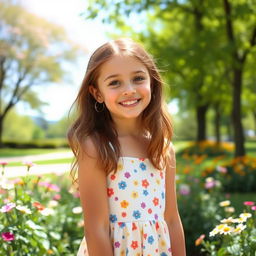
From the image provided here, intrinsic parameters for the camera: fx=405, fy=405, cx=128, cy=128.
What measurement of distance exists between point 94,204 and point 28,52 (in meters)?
23.2

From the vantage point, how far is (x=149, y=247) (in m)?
Result: 1.75

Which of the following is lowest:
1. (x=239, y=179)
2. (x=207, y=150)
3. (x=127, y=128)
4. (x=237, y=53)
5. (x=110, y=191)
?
(x=207, y=150)

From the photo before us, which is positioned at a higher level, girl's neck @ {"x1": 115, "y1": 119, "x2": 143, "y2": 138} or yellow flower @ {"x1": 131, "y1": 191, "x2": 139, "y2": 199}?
girl's neck @ {"x1": 115, "y1": 119, "x2": 143, "y2": 138}

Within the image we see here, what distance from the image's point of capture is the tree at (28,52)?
2269 centimetres

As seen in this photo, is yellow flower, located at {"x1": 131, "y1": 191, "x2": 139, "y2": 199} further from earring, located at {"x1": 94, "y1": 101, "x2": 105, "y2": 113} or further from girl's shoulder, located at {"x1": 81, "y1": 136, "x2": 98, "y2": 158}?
earring, located at {"x1": 94, "y1": 101, "x2": 105, "y2": 113}

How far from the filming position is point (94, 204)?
1674mm

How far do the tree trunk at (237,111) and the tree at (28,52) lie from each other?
16.6 meters

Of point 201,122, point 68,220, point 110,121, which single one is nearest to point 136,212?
point 110,121

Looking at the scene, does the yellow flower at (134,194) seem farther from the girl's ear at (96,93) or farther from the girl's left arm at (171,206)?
the girl's ear at (96,93)

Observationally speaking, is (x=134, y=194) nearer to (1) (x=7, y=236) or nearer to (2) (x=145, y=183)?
(2) (x=145, y=183)

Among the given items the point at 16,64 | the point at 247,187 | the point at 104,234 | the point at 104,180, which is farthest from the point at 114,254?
the point at 16,64

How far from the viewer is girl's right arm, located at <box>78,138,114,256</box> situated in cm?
166

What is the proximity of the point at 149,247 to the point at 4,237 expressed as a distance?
951 millimetres

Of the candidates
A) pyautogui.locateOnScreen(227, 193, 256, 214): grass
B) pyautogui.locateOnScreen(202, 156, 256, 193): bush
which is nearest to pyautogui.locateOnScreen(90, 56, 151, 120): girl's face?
pyautogui.locateOnScreen(227, 193, 256, 214): grass
